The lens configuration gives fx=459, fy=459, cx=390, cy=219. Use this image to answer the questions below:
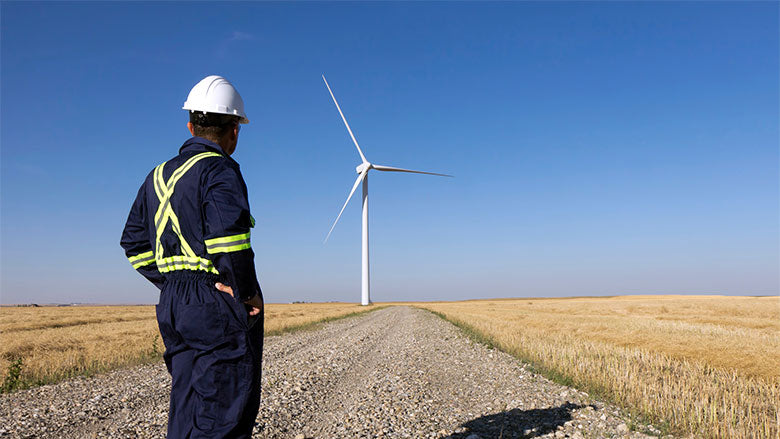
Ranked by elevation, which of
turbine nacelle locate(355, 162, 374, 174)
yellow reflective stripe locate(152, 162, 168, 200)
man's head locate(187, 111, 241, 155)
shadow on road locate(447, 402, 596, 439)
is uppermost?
turbine nacelle locate(355, 162, 374, 174)

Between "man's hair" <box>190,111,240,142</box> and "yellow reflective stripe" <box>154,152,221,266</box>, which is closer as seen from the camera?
→ "yellow reflective stripe" <box>154,152,221,266</box>

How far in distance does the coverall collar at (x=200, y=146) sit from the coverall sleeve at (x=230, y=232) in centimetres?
39

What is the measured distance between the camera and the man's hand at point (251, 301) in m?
3.04

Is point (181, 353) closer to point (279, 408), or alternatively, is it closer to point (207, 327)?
point (207, 327)

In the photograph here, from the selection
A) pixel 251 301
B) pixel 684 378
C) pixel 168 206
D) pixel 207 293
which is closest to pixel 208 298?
pixel 207 293

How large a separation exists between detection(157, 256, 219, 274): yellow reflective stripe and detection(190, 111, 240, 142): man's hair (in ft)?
3.08

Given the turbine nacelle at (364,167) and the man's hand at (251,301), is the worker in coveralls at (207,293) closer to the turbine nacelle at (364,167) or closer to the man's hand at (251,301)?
the man's hand at (251,301)

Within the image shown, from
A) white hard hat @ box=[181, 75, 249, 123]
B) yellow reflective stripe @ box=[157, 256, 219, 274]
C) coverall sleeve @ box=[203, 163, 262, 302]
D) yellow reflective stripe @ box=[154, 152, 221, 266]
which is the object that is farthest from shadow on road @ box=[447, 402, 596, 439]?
white hard hat @ box=[181, 75, 249, 123]

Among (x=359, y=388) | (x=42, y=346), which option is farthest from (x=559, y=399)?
(x=42, y=346)

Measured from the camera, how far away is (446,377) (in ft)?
35.9

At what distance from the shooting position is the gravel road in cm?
658

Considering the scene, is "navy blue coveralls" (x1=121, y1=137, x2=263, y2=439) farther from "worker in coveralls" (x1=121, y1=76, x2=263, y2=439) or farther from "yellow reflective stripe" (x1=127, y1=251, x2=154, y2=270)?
"yellow reflective stripe" (x1=127, y1=251, x2=154, y2=270)

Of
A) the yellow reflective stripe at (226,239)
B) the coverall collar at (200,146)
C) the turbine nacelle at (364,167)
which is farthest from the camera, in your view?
the turbine nacelle at (364,167)

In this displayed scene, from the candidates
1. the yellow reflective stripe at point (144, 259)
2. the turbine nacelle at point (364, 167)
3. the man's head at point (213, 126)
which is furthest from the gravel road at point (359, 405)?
the turbine nacelle at point (364, 167)
